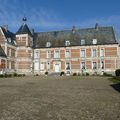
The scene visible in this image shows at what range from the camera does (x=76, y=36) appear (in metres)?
42.8

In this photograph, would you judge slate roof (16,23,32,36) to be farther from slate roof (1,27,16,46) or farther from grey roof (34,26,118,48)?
grey roof (34,26,118,48)

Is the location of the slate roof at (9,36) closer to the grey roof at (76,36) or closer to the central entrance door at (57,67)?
the grey roof at (76,36)

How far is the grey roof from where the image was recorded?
40656 mm

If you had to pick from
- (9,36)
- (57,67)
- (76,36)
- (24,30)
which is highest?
(24,30)

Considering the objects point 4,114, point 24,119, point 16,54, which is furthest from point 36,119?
point 16,54

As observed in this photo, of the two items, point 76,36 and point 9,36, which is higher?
point 76,36

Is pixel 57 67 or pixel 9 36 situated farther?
pixel 57 67

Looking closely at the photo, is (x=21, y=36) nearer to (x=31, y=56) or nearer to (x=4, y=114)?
(x=31, y=56)

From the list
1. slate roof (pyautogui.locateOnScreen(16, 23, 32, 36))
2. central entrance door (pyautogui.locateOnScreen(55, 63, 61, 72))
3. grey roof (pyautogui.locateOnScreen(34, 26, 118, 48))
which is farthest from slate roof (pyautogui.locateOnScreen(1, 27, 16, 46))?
central entrance door (pyautogui.locateOnScreen(55, 63, 61, 72))

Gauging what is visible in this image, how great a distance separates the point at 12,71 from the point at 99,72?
15.4m

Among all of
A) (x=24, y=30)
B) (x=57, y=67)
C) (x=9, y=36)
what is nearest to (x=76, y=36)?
Result: (x=57, y=67)

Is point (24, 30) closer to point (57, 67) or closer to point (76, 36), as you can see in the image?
point (57, 67)

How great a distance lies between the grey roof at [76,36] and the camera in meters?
40.7

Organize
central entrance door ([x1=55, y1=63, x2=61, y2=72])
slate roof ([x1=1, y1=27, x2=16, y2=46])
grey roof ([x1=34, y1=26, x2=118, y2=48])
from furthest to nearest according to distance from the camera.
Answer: central entrance door ([x1=55, y1=63, x2=61, y2=72])
grey roof ([x1=34, y1=26, x2=118, y2=48])
slate roof ([x1=1, y1=27, x2=16, y2=46])
